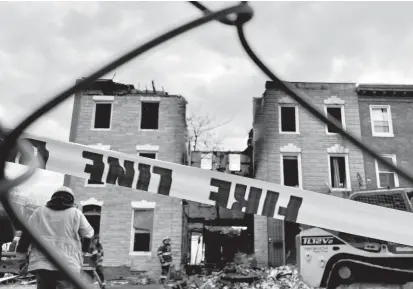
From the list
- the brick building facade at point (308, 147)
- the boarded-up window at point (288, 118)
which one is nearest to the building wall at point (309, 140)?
the brick building facade at point (308, 147)

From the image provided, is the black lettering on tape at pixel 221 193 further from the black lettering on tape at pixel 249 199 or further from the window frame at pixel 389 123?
the window frame at pixel 389 123

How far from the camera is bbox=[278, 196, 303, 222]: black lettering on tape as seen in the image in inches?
123

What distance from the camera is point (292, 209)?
3.14 meters

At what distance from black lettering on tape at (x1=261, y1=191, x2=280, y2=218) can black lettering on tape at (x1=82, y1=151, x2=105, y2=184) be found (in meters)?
1.46

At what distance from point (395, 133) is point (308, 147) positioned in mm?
4804

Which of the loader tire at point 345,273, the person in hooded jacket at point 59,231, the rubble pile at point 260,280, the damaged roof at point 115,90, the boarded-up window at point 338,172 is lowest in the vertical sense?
the rubble pile at point 260,280

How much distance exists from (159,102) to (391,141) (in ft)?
41.4

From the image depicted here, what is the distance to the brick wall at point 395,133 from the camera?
2235cm

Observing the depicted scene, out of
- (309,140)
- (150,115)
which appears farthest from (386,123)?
(150,115)

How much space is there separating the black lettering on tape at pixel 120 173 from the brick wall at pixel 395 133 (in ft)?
66.7

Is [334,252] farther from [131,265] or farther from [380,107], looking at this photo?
[380,107]

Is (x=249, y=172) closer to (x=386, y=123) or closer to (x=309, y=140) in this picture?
(x=309, y=140)

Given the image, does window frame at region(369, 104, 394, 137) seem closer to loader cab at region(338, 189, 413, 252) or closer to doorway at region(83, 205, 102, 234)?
loader cab at region(338, 189, 413, 252)

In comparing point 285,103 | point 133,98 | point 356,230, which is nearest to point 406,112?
point 285,103
